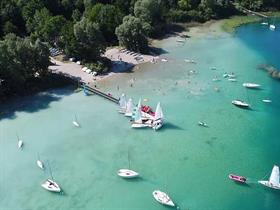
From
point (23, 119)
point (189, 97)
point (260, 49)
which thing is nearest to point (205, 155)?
point (189, 97)


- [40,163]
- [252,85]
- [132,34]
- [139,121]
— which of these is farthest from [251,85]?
[40,163]

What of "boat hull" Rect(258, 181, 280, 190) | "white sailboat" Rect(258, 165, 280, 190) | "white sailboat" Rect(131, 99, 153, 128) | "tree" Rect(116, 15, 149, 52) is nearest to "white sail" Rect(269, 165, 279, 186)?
"white sailboat" Rect(258, 165, 280, 190)

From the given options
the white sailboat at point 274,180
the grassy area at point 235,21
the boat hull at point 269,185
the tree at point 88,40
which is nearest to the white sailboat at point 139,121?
the boat hull at point 269,185

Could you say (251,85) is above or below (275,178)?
above

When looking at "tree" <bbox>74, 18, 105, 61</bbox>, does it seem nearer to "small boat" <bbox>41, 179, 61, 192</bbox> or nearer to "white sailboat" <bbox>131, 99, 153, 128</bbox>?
"white sailboat" <bbox>131, 99, 153, 128</bbox>

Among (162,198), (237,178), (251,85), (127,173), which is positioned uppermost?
(251,85)

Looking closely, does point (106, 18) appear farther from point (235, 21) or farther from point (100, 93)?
point (235, 21)

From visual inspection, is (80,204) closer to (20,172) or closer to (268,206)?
(20,172)

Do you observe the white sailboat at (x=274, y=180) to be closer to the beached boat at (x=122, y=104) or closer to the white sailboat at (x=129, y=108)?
the white sailboat at (x=129, y=108)
